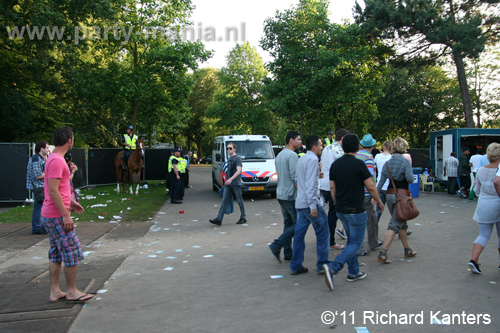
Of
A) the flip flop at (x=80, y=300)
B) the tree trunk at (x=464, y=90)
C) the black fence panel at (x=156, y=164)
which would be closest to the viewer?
the flip flop at (x=80, y=300)

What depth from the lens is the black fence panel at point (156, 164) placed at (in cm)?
2241

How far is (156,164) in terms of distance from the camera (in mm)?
22531

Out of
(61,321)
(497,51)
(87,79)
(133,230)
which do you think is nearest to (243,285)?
(61,321)

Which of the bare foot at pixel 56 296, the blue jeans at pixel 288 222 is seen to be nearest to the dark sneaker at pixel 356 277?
the blue jeans at pixel 288 222

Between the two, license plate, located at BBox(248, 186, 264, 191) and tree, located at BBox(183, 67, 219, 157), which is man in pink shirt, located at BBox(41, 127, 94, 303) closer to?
license plate, located at BBox(248, 186, 264, 191)

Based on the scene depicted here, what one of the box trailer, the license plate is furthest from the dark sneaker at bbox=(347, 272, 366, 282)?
the box trailer

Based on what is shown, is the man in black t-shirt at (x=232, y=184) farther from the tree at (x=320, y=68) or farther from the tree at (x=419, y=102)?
the tree at (x=419, y=102)

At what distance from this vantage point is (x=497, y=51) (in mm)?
36469

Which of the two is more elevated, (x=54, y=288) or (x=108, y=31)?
(x=108, y=31)

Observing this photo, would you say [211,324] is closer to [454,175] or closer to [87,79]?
[454,175]

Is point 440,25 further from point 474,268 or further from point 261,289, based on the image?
point 261,289

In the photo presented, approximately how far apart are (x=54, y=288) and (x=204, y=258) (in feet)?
8.49

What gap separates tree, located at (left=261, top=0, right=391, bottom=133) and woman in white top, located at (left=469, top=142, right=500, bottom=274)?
22.2 m

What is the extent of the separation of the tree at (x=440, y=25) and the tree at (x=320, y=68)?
3222 mm
